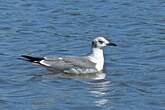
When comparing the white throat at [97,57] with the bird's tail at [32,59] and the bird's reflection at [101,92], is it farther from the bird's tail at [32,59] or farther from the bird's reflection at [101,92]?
the bird's tail at [32,59]

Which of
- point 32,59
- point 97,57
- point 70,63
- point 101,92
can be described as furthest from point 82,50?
point 101,92

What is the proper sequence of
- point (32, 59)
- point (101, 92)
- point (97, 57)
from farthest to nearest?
point (97, 57)
point (32, 59)
point (101, 92)

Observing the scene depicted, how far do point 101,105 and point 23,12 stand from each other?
8315mm

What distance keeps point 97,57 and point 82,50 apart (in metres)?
1.14

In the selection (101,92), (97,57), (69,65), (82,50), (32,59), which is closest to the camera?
(101,92)

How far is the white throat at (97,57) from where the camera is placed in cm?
1645

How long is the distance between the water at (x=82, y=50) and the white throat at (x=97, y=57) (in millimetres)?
202

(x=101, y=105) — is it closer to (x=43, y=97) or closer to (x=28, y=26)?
(x=43, y=97)

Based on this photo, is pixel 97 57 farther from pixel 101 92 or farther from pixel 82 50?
pixel 101 92

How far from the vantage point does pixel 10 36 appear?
18.8m

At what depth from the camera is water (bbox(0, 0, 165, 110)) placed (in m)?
14.0

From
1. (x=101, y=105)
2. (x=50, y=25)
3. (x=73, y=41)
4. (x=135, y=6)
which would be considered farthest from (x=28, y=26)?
(x=101, y=105)

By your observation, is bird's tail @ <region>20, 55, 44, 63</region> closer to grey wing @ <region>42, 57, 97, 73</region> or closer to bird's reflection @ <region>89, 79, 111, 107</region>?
grey wing @ <region>42, 57, 97, 73</region>

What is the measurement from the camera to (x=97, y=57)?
16609 mm
